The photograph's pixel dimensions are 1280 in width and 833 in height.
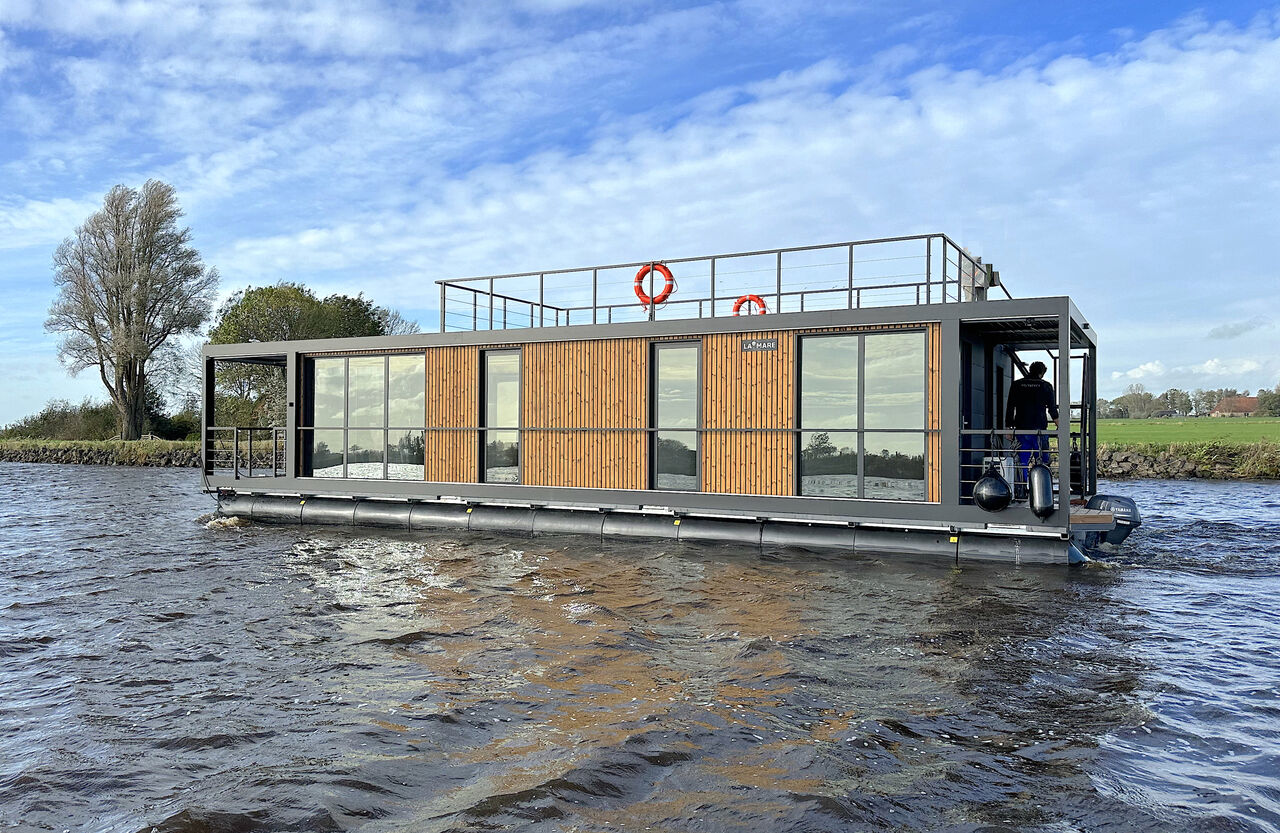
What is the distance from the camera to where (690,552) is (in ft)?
42.7

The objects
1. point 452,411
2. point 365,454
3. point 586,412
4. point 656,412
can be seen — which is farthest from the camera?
point 365,454

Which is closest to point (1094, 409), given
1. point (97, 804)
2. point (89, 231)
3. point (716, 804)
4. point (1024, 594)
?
point (1024, 594)

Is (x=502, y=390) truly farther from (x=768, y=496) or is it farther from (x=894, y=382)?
(x=894, y=382)

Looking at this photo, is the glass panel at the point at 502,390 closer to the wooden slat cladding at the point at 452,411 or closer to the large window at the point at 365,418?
the wooden slat cladding at the point at 452,411

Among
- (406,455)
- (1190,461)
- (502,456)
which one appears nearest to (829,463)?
(502,456)

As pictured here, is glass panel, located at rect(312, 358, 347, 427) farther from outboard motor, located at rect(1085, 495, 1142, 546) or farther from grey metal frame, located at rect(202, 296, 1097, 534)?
outboard motor, located at rect(1085, 495, 1142, 546)

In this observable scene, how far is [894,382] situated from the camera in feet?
40.6

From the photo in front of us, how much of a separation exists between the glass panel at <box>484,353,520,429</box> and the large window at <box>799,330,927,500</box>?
5178 millimetres

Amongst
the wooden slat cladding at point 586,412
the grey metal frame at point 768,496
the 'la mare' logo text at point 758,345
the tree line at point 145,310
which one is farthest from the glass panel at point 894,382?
the tree line at point 145,310

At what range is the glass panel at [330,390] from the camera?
1719 cm

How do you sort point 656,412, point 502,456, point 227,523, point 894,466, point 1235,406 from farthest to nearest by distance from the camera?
1. point 1235,406
2. point 227,523
3. point 502,456
4. point 656,412
5. point 894,466

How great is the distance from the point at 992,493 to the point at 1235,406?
75.1 metres

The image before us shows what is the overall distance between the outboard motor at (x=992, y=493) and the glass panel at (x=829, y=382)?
6.42 feet

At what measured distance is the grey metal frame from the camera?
11.6 m
